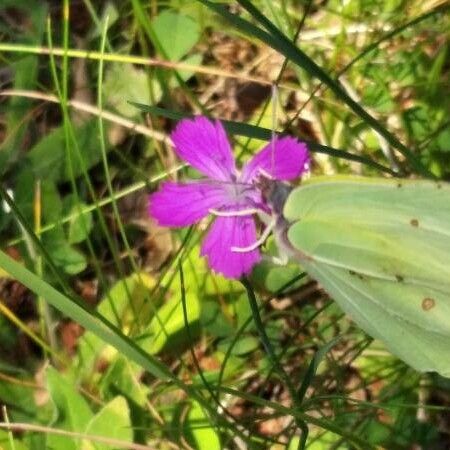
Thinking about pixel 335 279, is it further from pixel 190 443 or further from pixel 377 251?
pixel 190 443

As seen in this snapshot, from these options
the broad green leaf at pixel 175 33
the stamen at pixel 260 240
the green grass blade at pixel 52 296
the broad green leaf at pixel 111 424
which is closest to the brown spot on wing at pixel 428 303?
the stamen at pixel 260 240

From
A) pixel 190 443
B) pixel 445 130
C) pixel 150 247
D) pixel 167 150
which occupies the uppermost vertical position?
pixel 445 130

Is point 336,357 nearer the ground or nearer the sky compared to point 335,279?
nearer the ground

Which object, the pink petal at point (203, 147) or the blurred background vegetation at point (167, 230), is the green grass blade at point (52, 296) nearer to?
the pink petal at point (203, 147)

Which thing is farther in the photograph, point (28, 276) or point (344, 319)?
point (344, 319)

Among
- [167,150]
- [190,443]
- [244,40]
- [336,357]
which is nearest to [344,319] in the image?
[336,357]

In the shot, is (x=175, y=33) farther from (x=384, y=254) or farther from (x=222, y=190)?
(x=384, y=254)

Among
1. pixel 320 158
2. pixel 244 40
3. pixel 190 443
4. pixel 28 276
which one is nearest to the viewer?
pixel 28 276

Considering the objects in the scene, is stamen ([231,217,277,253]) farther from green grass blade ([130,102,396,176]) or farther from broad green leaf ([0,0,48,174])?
broad green leaf ([0,0,48,174])
